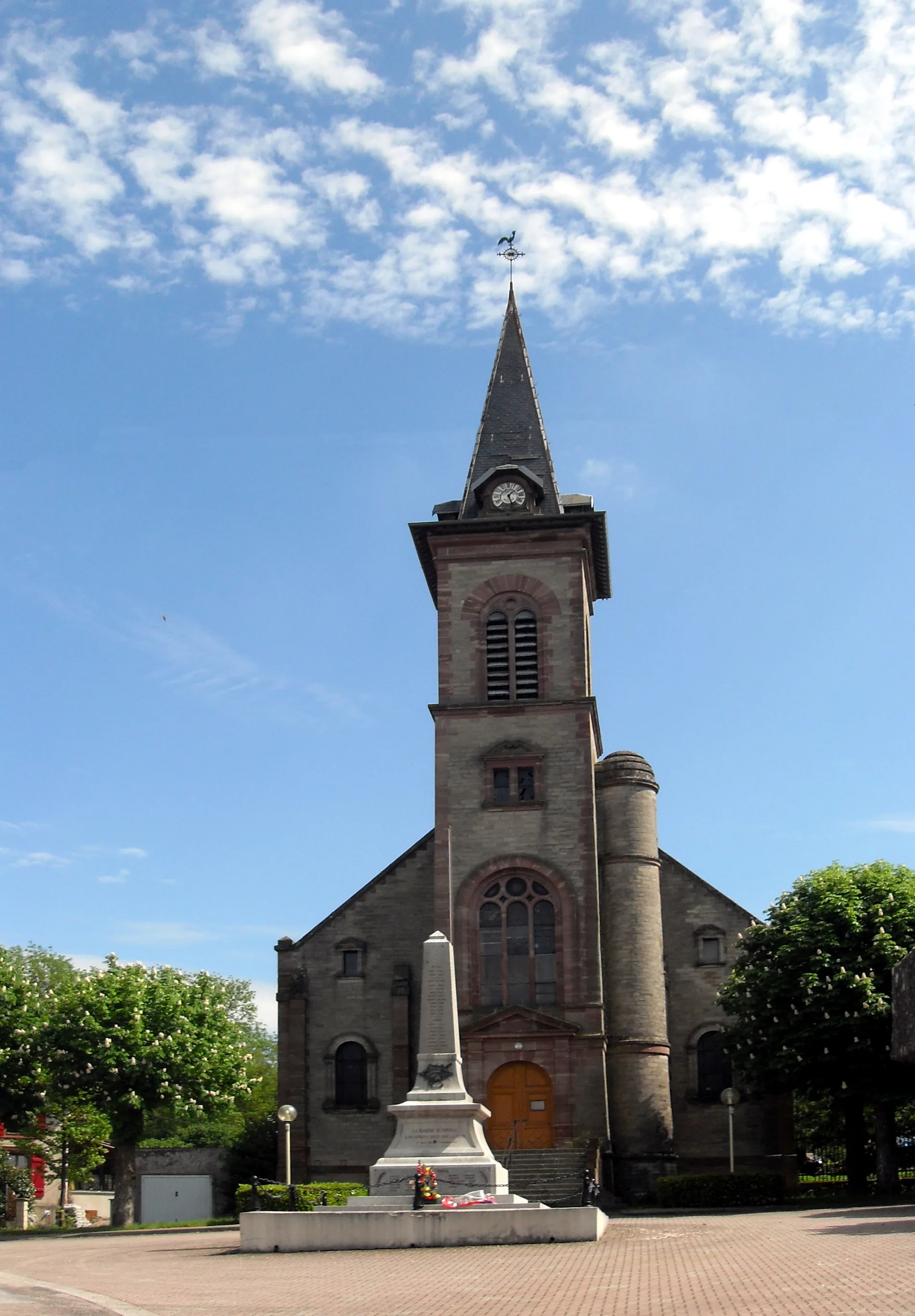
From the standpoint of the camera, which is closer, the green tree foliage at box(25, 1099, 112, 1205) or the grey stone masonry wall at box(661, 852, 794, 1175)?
the grey stone masonry wall at box(661, 852, 794, 1175)

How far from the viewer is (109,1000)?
1683 inches

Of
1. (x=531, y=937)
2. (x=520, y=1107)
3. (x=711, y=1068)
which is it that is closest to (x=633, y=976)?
(x=531, y=937)

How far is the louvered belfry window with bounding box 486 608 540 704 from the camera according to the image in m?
46.2

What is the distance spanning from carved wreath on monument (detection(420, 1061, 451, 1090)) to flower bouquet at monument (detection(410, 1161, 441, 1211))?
111 inches

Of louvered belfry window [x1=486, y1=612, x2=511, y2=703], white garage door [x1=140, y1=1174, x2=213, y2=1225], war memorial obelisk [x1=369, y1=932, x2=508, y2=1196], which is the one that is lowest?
white garage door [x1=140, y1=1174, x2=213, y2=1225]

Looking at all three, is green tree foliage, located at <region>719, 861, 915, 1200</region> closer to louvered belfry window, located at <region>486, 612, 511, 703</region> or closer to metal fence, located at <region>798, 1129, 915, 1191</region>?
metal fence, located at <region>798, 1129, 915, 1191</region>

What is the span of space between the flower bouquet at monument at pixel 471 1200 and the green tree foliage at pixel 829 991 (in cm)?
1322

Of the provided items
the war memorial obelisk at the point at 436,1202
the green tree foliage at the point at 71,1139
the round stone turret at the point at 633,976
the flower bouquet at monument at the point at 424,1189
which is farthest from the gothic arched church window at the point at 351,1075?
the flower bouquet at monument at the point at 424,1189

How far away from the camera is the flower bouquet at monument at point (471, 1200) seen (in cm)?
2472

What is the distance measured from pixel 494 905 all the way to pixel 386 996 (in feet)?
16.1

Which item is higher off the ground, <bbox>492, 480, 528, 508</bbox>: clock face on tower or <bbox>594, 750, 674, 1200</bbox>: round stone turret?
<bbox>492, 480, 528, 508</bbox>: clock face on tower

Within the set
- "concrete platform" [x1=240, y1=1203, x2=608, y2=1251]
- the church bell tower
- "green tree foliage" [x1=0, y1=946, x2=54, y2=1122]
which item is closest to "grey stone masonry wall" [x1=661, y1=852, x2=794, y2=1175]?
the church bell tower

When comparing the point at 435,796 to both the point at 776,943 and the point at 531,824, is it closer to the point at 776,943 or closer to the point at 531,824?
the point at 531,824

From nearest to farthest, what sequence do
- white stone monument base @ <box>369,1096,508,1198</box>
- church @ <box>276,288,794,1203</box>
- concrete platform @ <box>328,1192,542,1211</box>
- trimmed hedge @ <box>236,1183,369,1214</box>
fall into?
concrete platform @ <box>328,1192,542,1211</box>
white stone monument base @ <box>369,1096,508,1198</box>
trimmed hedge @ <box>236,1183,369,1214</box>
church @ <box>276,288,794,1203</box>
